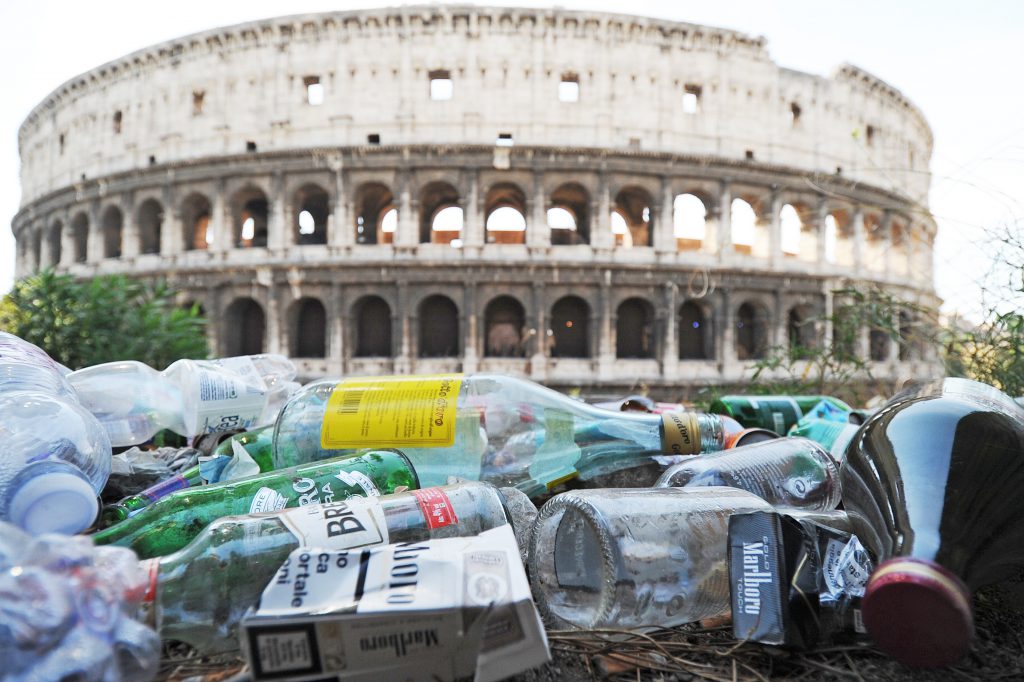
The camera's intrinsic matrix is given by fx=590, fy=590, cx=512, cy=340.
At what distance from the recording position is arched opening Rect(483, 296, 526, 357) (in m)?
16.3

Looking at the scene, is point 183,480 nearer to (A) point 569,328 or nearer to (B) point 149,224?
(A) point 569,328

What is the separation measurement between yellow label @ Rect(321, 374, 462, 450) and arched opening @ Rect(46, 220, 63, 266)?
21.6m

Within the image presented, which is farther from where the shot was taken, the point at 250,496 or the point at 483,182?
the point at 483,182

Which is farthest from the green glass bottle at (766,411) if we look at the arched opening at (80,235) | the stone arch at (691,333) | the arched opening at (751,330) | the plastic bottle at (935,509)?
the arched opening at (80,235)

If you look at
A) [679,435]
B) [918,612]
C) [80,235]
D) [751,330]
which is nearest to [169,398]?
[679,435]

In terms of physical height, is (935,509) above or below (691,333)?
below

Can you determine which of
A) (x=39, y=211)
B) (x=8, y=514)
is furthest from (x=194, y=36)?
(x=8, y=514)

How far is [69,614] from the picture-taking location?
729 mm

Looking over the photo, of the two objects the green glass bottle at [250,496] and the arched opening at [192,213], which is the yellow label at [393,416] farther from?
the arched opening at [192,213]

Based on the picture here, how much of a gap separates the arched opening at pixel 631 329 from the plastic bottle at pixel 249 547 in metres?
15.4

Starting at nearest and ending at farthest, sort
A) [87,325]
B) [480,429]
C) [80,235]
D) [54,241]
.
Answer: [480,429] < [87,325] < [80,235] < [54,241]

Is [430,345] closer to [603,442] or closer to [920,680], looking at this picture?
[603,442]

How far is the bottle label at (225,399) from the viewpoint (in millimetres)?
2230

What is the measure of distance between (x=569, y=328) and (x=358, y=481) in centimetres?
1499
